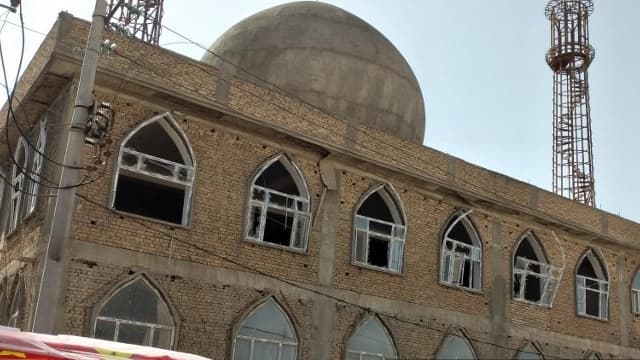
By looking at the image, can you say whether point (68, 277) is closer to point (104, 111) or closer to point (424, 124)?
point (104, 111)

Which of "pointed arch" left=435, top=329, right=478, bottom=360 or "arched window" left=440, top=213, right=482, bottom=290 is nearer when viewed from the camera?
"pointed arch" left=435, top=329, right=478, bottom=360

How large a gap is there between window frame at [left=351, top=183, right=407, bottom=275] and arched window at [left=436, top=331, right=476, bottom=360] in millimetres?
1925

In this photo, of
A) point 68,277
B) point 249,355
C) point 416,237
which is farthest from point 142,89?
point 416,237

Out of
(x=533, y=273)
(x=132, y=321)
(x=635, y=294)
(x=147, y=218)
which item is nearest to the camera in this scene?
(x=132, y=321)

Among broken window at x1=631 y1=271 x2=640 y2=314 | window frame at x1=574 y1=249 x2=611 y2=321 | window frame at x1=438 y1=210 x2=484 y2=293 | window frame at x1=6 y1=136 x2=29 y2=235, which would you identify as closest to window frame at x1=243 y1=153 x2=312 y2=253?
window frame at x1=438 y1=210 x2=484 y2=293

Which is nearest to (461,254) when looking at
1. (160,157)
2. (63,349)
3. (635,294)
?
(635,294)

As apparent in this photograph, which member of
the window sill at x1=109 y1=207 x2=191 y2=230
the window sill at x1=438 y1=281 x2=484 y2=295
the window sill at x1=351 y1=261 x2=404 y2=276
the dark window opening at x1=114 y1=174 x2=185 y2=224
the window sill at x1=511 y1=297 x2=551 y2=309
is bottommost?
the window sill at x1=511 y1=297 x2=551 y2=309

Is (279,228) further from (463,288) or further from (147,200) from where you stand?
(463,288)

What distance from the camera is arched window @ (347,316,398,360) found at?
50.0ft

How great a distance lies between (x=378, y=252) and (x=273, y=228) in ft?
8.50

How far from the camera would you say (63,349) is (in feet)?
20.3

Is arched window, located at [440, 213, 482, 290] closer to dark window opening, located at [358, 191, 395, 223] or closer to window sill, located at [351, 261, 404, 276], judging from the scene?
window sill, located at [351, 261, 404, 276]

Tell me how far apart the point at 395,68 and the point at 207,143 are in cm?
614

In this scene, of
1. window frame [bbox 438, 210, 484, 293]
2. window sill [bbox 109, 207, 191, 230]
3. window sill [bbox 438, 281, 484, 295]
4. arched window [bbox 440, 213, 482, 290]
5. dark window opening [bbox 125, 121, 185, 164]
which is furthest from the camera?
arched window [bbox 440, 213, 482, 290]
